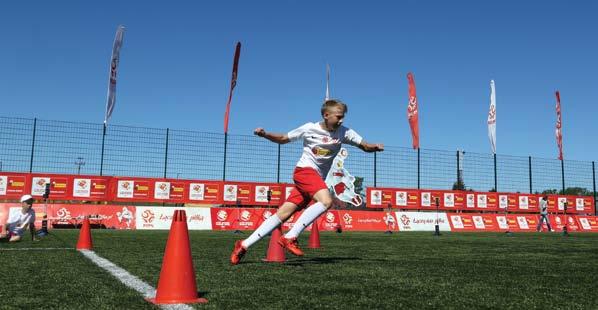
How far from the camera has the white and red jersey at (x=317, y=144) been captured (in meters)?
5.90

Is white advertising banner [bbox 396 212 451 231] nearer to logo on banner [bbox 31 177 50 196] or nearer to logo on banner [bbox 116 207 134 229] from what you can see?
logo on banner [bbox 116 207 134 229]

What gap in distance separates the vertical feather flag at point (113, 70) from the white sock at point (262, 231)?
714 inches

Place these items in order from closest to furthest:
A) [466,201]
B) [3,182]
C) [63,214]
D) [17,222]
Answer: [17,222] → [63,214] → [3,182] → [466,201]

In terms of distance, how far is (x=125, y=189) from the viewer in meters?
22.4

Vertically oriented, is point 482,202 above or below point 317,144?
above

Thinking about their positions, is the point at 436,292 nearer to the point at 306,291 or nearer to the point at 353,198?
the point at 306,291

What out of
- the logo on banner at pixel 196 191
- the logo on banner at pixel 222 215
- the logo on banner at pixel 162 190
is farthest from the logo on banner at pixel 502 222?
the logo on banner at pixel 162 190

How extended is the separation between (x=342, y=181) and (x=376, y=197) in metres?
2.80

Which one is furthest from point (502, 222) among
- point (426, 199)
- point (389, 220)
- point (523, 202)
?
point (389, 220)

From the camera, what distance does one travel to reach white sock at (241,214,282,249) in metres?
5.65

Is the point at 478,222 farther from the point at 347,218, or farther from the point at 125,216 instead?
the point at 125,216

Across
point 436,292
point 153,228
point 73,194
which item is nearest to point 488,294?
point 436,292

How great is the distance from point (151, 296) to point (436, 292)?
2.03 m

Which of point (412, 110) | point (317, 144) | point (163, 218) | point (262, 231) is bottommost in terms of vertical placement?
point (163, 218)
